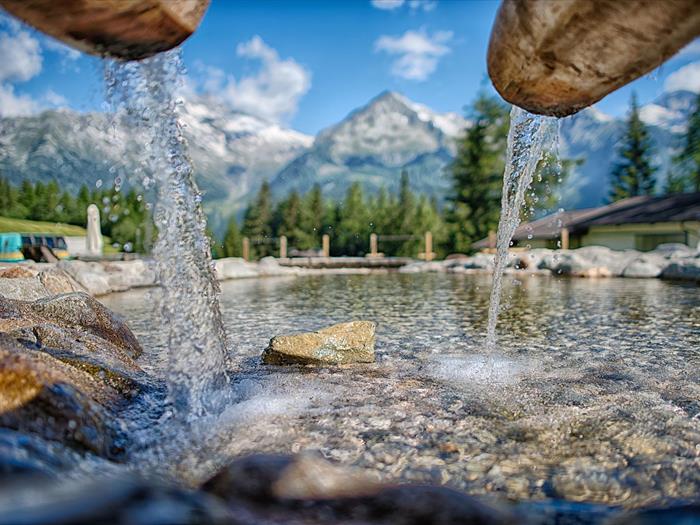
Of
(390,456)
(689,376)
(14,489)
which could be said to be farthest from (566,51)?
(689,376)

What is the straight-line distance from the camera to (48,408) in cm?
226

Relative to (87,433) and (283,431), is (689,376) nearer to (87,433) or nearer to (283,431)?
(283,431)

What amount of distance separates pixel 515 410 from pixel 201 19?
125 inches

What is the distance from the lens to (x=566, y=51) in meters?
2.46

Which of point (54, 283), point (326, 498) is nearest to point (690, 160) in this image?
point (54, 283)

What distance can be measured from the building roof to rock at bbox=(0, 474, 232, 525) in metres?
24.9

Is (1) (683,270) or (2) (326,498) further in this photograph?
(1) (683,270)

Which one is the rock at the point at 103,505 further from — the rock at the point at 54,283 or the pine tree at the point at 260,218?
the pine tree at the point at 260,218

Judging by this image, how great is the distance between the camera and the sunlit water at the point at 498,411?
98.3 inches

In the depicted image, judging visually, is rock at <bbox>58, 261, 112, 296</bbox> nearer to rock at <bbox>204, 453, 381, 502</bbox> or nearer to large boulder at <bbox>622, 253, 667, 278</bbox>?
rock at <bbox>204, 453, 381, 502</bbox>

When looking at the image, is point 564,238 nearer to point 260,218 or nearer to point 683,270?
point 683,270

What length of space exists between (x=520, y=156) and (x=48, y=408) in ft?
13.8

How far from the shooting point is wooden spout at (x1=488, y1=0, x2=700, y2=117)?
218cm

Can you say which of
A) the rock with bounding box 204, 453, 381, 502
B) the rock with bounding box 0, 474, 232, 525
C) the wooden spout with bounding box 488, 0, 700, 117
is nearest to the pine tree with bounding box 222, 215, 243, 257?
the wooden spout with bounding box 488, 0, 700, 117
